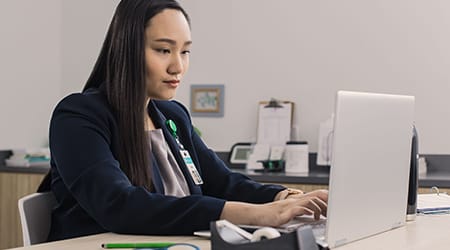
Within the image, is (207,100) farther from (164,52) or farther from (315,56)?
(164,52)

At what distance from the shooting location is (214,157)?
6.84ft

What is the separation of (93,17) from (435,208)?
3.03 m

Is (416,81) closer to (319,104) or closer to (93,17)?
(319,104)

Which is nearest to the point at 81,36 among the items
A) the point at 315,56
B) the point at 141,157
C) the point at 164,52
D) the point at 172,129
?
the point at 315,56

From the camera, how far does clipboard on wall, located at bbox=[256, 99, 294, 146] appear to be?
152 inches

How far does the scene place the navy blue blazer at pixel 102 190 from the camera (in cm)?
145

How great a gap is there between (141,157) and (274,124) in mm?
2227

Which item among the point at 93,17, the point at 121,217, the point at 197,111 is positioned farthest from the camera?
the point at 93,17

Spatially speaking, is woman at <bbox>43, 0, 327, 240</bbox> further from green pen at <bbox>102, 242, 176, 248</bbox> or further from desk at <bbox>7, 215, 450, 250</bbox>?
green pen at <bbox>102, 242, 176, 248</bbox>

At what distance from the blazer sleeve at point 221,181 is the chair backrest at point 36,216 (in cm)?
49

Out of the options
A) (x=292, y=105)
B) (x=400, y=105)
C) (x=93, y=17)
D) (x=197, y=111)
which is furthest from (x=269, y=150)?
(x=400, y=105)

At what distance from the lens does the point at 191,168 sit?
6.31 feet

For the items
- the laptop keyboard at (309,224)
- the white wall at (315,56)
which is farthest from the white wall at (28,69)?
the laptop keyboard at (309,224)

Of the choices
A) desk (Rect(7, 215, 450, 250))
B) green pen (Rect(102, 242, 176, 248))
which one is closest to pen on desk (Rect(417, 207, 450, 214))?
desk (Rect(7, 215, 450, 250))
